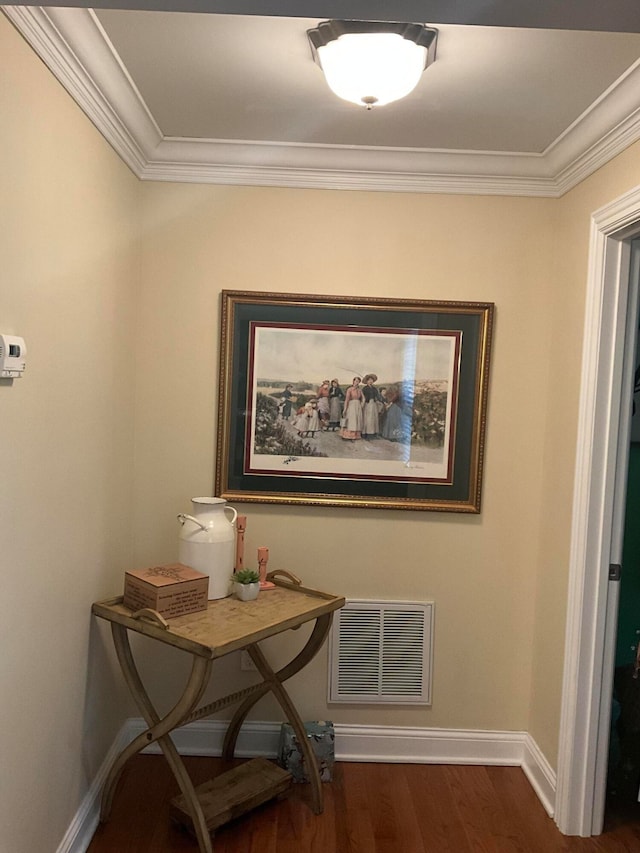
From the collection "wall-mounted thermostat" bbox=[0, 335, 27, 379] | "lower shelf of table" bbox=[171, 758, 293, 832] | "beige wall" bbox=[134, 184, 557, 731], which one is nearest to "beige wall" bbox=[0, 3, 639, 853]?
"beige wall" bbox=[134, 184, 557, 731]

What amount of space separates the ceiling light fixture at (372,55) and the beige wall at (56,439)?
0.72 m

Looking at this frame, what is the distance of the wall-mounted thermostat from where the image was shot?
5.20 feet

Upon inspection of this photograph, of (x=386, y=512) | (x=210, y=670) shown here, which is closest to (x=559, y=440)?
(x=386, y=512)

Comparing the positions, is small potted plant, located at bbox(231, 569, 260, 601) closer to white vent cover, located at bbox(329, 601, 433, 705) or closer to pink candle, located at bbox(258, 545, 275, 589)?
pink candle, located at bbox(258, 545, 275, 589)

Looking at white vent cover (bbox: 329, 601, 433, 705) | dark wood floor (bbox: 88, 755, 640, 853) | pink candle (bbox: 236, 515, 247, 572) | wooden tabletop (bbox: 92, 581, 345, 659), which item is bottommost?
dark wood floor (bbox: 88, 755, 640, 853)

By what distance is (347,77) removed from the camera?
1953 millimetres

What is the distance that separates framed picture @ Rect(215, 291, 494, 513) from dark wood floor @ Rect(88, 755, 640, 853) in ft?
3.50

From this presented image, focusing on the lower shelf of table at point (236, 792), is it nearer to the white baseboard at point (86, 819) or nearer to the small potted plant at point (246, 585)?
the white baseboard at point (86, 819)

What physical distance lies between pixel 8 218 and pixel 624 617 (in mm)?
2690

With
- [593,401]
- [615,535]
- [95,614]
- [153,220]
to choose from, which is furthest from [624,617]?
[153,220]

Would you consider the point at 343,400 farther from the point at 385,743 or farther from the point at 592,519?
the point at 385,743

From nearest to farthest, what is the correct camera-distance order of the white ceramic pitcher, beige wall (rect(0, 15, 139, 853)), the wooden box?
beige wall (rect(0, 15, 139, 853)), the wooden box, the white ceramic pitcher

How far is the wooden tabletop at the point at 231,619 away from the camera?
2.18m

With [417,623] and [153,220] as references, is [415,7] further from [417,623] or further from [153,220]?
[417,623]
